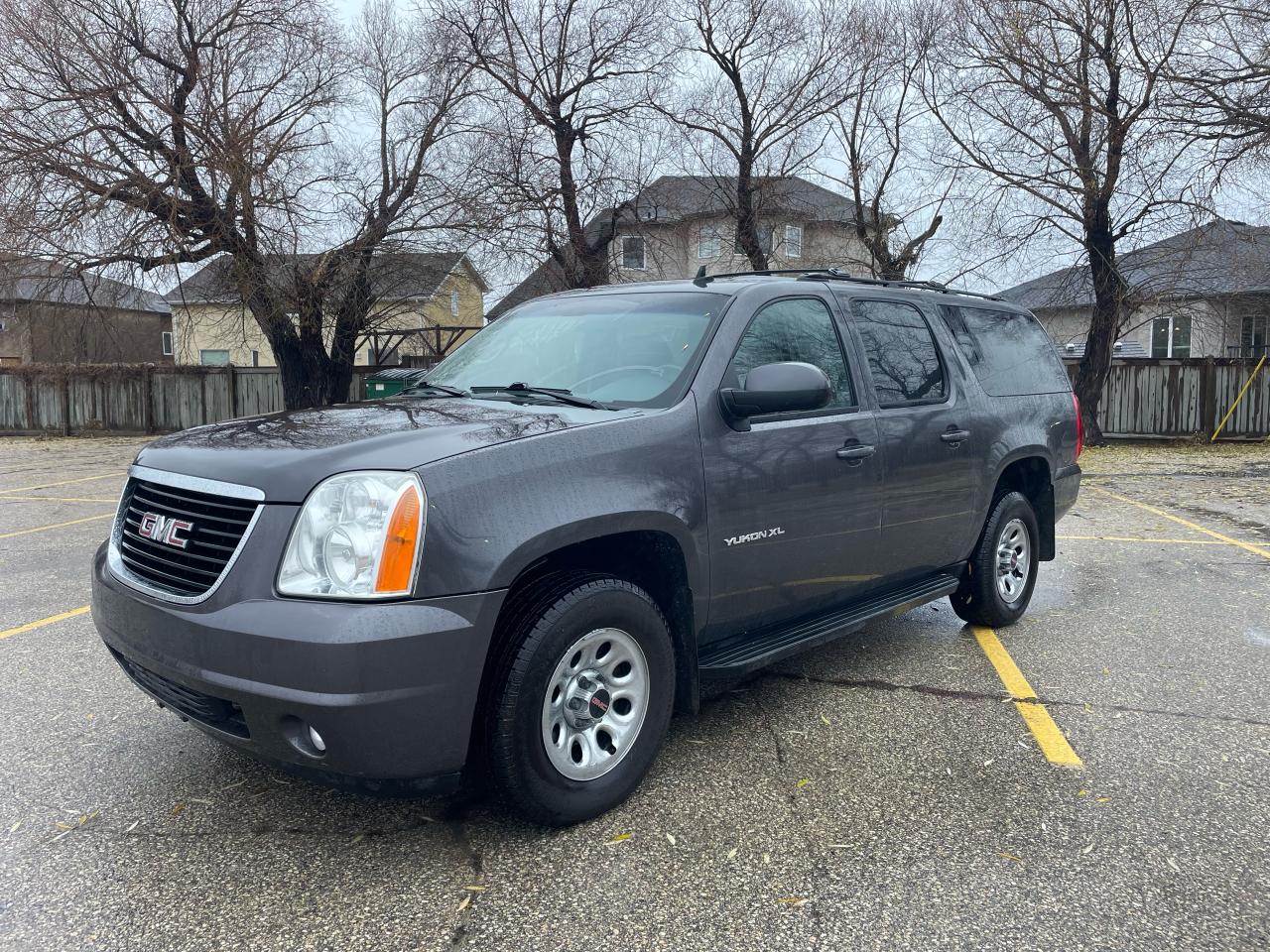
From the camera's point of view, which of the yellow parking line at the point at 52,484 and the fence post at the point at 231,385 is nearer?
the yellow parking line at the point at 52,484

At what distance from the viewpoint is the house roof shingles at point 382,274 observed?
60.9 ft

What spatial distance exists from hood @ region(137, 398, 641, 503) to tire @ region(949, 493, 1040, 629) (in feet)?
9.37

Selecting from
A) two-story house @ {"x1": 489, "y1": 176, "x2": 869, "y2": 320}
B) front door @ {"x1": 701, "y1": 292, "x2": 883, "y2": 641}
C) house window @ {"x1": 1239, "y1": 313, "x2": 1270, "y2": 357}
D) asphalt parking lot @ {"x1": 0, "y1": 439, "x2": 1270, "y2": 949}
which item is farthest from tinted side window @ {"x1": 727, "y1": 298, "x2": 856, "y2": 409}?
house window @ {"x1": 1239, "y1": 313, "x2": 1270, "y2": 357}

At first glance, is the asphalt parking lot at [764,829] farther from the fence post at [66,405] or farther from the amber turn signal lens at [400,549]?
the fence post at [66,405]

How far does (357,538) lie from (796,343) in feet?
7.28

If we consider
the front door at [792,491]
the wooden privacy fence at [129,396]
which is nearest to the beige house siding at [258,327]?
the wooden privacy fence at [129,396]

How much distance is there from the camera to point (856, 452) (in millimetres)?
4164

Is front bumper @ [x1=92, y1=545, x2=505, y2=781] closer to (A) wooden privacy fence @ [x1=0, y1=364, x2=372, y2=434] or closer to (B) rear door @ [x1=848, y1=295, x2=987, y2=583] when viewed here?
(B) rear door @ [x1=848, y1=295, x2=987, y2=583]

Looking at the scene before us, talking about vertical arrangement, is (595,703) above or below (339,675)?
below

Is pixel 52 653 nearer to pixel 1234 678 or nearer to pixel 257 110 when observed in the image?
pixel 1234 678

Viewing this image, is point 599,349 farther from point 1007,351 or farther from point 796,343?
point 1007,351

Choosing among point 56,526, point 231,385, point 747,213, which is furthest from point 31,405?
point 747,213

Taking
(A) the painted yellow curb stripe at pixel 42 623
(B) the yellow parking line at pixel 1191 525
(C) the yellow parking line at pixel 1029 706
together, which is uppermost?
(A) the painted yellow curb stripe at pixel 42 623

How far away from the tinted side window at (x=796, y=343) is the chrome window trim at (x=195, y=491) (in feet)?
6.05
